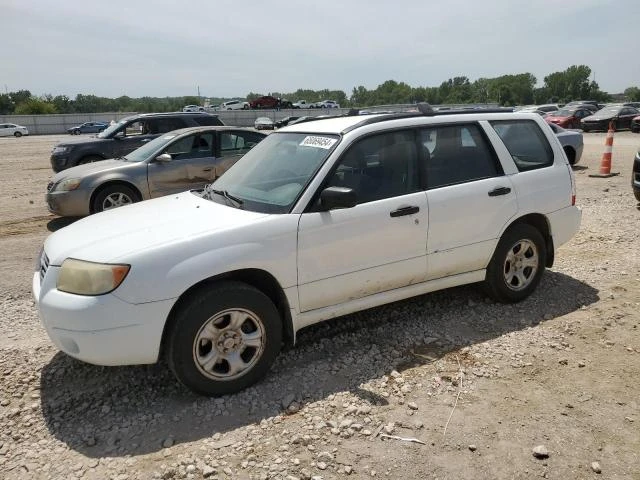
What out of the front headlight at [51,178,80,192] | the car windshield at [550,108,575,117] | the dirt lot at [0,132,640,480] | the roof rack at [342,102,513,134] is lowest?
the dirt lot at [0,132,640,480]

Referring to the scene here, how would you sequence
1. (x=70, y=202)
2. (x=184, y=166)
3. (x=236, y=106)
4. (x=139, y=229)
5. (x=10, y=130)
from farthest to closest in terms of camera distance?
(x=236, y=106) < (x=10, y=130) < (x=184, y=166) < (x=70, y=202) < (x=139, y=229)

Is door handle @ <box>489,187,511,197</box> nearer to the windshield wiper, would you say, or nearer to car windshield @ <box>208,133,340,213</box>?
car windshield @ <box>208,133,340,213</box>

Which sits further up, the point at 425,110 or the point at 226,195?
the point at 425,110

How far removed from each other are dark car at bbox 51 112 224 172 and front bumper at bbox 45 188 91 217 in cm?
363

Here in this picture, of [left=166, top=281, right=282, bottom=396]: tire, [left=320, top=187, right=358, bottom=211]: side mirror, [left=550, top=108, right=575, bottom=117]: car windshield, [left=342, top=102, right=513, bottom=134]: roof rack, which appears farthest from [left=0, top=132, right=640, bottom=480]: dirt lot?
[left=550, top=108, right=575, bottom=117]: car windshield

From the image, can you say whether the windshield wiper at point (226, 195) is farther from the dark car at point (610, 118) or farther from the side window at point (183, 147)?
the dark car at point (610, 118)

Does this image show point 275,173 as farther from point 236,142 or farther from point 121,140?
point 121,140

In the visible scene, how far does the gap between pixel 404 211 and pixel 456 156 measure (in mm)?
854

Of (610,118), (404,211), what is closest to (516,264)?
(404,211)

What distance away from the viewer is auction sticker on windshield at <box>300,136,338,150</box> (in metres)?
3.88

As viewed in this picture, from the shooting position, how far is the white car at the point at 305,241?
3.08 m

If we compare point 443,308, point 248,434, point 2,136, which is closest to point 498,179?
point 443,308

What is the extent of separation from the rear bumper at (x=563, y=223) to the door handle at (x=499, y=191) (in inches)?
24.2

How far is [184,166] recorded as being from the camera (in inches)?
344
